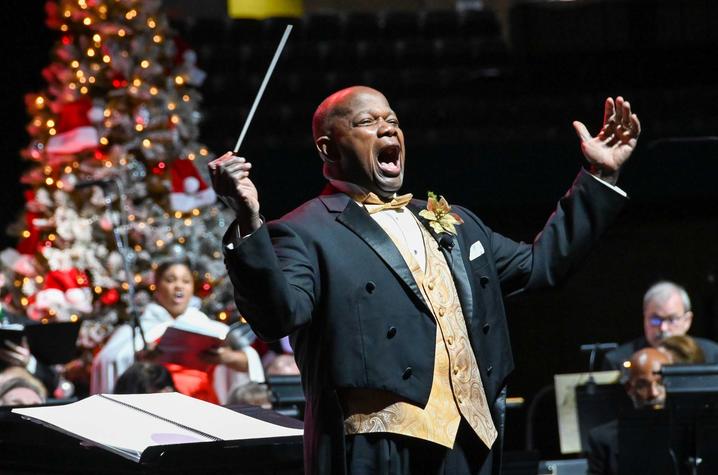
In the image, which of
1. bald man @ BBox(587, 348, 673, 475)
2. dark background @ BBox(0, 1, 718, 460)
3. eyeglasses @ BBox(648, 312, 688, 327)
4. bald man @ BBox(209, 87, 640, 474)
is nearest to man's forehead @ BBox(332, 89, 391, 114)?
bald man @ BBox(209, 87, 640, 474)

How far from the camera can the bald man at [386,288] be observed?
103 inches

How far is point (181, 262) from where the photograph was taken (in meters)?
6.23

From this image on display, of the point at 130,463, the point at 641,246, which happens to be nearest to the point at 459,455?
the point at 130,463

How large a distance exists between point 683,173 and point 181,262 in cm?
406

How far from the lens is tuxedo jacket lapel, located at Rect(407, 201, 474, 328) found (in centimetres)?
277

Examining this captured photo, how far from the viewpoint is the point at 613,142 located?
2986 millimetres

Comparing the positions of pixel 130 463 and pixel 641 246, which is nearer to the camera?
pixel 130 463

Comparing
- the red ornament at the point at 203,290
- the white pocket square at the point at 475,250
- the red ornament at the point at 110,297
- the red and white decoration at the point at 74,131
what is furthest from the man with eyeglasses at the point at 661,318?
the white pocket square at the point at 475,250

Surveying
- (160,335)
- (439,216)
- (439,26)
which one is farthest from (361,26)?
(439,216)

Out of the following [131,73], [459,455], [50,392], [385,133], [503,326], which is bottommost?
[50,392]

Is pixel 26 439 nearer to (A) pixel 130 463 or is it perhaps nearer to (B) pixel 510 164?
(A) pixel 130 463

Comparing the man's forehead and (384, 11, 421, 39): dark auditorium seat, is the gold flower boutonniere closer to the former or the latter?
the man's forehead

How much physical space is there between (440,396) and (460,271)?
0.29 m

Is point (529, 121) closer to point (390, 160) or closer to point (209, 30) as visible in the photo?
point (209, 30)
